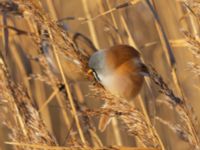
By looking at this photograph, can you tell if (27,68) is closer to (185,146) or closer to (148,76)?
(185,146)

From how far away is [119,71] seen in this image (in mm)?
819

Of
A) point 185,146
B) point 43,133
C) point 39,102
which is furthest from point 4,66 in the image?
point 185,146

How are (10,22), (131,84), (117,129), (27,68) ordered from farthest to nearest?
1. (27,68)
2. (10,22)
3. (117,129)
4. (131,84)

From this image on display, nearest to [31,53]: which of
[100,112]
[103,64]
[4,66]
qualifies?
[4,66]

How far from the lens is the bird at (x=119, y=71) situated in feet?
2.64

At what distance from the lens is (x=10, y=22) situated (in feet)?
4.99

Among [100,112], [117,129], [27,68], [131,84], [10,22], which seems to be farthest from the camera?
[27,68]

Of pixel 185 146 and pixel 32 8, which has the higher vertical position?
pixel 32 8

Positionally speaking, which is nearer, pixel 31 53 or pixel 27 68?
pixel 31 53

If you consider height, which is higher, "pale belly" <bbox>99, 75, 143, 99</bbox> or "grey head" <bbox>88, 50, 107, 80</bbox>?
"grey head" <bbox>88, 50, 107, 80</bbox>

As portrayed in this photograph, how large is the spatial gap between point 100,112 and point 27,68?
97 cm

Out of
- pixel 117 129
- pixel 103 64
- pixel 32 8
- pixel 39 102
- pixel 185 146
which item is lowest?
pixel 185 146

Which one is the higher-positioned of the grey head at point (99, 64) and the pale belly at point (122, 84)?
the grey head at point (99, 64)

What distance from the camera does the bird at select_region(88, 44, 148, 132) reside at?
81 centimetres
